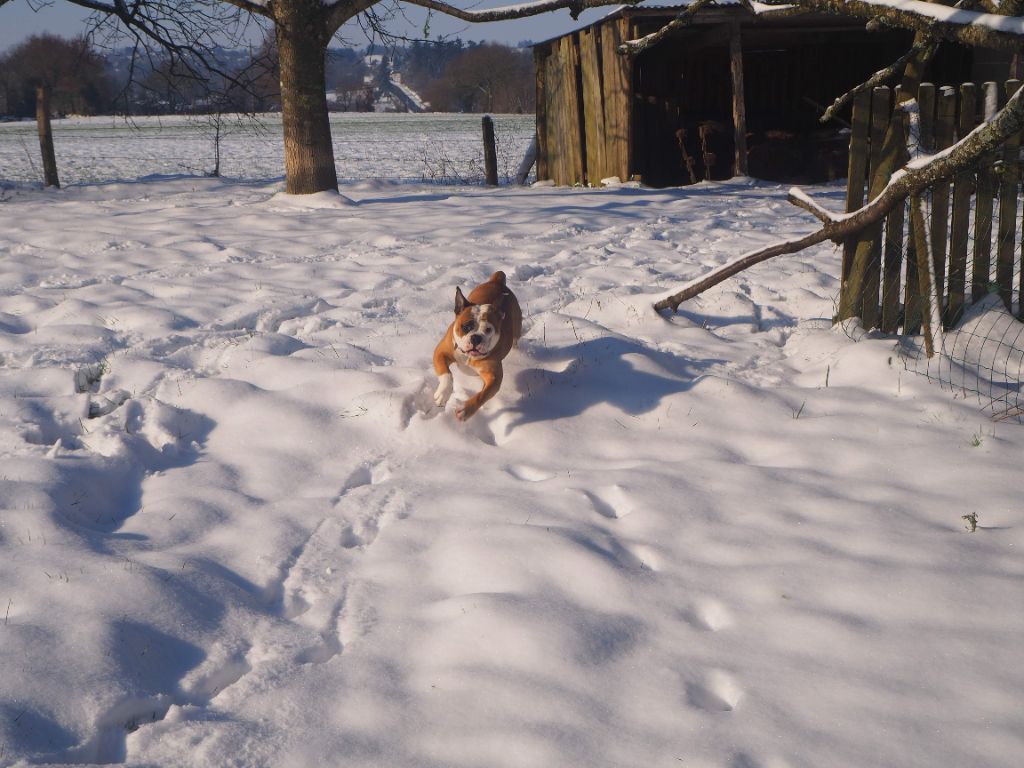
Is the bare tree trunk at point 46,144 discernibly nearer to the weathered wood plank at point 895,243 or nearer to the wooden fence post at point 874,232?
the wooden fence post at point 874,232

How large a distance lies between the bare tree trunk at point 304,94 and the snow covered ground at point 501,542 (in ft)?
16.7

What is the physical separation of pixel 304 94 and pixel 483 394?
787 cm

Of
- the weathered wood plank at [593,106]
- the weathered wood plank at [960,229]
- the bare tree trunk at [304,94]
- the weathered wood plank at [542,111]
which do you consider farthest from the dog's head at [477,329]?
the weathered wood plank at [542,111]

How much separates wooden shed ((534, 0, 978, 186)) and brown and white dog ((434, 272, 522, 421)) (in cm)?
1002

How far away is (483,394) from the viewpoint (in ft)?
13.5

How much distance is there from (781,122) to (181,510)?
15980mm

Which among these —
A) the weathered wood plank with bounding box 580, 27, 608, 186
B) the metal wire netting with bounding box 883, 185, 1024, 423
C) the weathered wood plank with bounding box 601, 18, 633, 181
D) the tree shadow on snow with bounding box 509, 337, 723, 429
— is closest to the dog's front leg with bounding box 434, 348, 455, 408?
the tree shadow on snow with bounding box 509, 337, 723, 429

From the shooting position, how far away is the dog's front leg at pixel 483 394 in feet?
13.4

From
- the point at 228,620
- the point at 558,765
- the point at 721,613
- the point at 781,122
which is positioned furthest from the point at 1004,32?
the point at 781,122

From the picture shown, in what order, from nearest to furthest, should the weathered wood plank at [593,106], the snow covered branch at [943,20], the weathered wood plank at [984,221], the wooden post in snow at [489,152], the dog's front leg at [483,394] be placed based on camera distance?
1. the snow covered branch at [943,20]
2. the dog's front leg at [483,394]
3. the weathered wood plank at [984,221]
4. the weathered wood plank at [593,106]
5. the wooden post in snow at [489,152]

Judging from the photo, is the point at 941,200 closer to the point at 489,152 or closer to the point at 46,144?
the point at 489,152

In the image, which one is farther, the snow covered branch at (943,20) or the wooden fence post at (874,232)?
the wooden fence post at (874,232)

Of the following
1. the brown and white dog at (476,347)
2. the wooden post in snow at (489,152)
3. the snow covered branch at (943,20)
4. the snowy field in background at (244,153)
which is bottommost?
the brown and white dog at (476,347)

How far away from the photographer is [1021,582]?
2.75 meters
